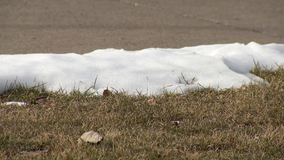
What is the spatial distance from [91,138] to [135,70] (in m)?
1.25

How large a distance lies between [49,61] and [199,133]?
1.78 m

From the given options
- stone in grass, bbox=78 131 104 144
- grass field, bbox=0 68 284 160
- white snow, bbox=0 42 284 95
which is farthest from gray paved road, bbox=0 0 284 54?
stone in grass, bbox=78 131 104 144

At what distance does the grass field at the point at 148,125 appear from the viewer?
6.53ft

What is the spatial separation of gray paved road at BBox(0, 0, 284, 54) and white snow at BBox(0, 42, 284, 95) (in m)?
0.77

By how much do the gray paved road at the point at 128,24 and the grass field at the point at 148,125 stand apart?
157 centimetres

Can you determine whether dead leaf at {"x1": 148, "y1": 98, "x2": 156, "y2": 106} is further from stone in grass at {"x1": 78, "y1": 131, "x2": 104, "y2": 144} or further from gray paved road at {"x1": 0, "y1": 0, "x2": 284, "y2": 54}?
gray paved road at {"x1": 0, "y1": 0, "x2": 284, "y2": 54}

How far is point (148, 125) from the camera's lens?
2.37m

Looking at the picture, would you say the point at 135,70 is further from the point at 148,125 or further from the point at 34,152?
the point at 34,152

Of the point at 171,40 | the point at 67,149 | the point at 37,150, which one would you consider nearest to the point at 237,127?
the point at 67,149

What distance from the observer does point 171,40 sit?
4.65 metres

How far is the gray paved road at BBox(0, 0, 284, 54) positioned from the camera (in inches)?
171

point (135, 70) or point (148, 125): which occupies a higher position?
point (135, 70)

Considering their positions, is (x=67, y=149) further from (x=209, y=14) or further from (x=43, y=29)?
(x=209, y=14)

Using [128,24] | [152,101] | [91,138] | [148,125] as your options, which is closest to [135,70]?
[152,101]
